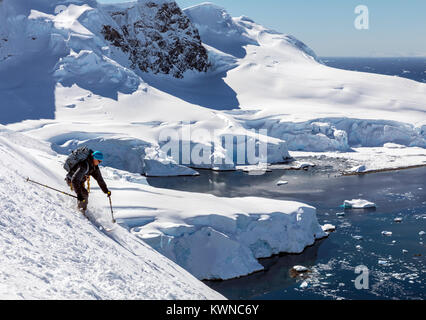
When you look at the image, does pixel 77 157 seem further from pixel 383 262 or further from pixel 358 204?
pixel 358 204

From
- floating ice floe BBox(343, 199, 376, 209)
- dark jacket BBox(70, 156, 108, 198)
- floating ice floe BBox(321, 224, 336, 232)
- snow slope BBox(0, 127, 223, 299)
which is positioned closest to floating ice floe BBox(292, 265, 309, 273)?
floating ice floe BBox(321, 224, 336, 232)

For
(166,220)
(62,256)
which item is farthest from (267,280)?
(62,256)

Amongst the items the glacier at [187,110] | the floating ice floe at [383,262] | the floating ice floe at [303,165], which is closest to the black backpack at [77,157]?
the glacier at [187,110]

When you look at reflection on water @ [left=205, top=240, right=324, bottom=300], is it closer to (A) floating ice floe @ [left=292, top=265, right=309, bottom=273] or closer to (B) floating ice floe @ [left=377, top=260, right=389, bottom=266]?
(A) floating ice floe @ [left=292, top=265, right=309, bottom=273]

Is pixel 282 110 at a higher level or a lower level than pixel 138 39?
lower

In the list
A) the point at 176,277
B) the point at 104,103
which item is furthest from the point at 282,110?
the point at 176,277

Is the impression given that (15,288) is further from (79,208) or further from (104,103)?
(104,103)

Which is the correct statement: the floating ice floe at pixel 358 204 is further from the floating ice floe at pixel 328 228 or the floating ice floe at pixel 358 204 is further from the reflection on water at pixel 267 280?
the reflection on water at pixel 267 280

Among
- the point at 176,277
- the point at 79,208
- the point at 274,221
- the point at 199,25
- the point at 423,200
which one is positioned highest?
the point at 199,25
